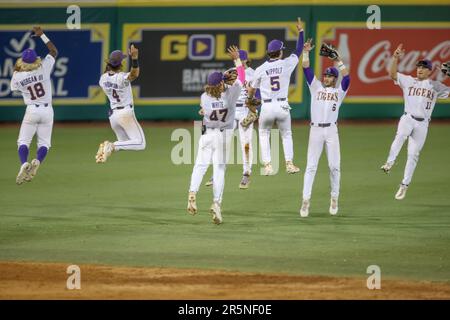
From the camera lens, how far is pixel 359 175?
Result: 64.4ft

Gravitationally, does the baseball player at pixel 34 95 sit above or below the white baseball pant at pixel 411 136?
above

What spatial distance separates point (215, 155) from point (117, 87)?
2.65 m

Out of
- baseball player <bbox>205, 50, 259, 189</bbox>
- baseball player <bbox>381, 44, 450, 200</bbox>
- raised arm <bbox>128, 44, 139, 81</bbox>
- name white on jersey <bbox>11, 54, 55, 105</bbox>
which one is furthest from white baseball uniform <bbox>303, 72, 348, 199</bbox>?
name white on jersey <bbox>11, 54, 55, 105</bbox>

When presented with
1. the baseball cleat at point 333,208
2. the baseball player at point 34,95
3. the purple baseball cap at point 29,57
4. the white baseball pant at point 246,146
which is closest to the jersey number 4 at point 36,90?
the baseball player at point 34,95

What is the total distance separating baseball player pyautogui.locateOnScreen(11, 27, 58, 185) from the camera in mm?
16750

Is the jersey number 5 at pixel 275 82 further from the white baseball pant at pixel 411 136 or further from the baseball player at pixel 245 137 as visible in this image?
the white baseball pant at pixel 411 136

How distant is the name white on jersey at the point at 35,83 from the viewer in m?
16.9

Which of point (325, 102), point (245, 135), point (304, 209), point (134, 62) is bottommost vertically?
point (304, 209)

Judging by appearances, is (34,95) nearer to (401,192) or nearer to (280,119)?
(280,119)

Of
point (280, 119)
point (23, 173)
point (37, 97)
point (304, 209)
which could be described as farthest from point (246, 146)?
point (23, 173)

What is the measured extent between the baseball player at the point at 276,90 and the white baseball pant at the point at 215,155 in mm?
1756

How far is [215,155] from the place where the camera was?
14633mm

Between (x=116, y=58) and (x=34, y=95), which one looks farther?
(x=34, y=95)

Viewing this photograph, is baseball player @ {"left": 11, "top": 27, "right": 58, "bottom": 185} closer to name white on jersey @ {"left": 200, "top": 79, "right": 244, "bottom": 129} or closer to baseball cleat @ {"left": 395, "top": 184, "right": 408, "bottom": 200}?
name white on jersey @ {"left": 200, "top": 79, "right": 244, "bottom": 129}
